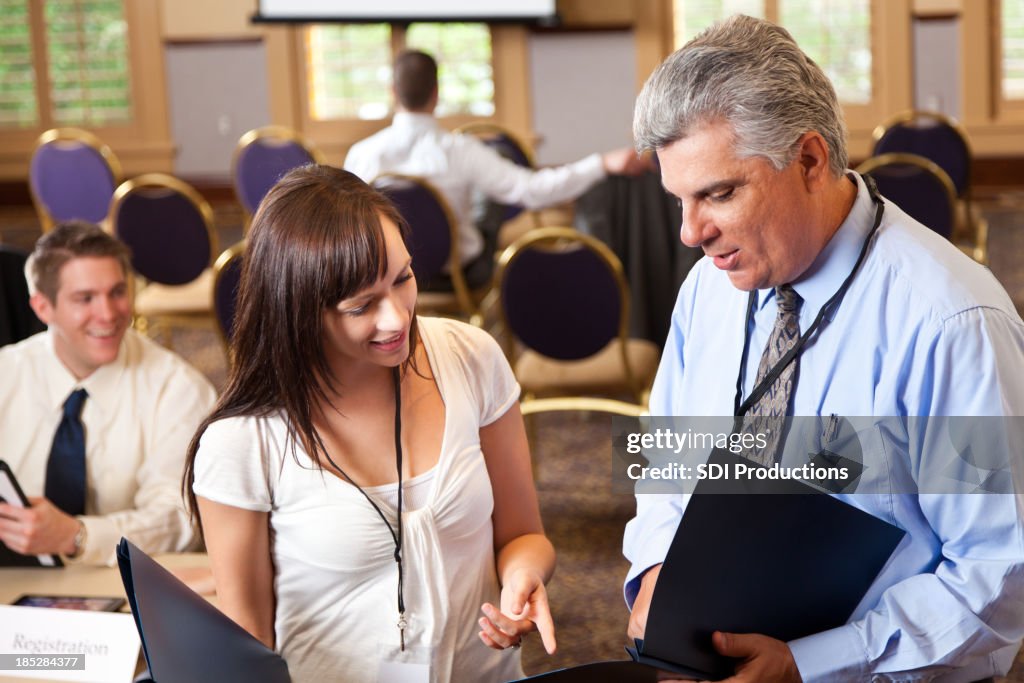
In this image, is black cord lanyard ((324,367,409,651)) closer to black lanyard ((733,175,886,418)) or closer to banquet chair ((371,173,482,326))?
black lanyard ((733,175,886,418))

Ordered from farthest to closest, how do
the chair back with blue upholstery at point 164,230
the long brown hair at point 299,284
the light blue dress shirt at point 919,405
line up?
the chair back with blue upholstery at point 164,230 → the long brown hair at point 299,284 → the light blue dress shirt at point 919,405

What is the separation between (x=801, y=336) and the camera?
1562mm

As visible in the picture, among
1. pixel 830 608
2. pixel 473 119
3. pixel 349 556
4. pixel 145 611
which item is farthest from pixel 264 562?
pixel 473 119

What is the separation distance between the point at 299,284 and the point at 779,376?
2.15 feet

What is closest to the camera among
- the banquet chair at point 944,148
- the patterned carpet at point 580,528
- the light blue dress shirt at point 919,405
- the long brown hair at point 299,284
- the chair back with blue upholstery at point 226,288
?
the light blue dress shirt at point 919,405

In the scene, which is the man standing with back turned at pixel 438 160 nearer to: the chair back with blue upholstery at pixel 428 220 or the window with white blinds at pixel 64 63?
the chair back with blue upholstery at pixel 428 220

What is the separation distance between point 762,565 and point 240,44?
927 centimetres

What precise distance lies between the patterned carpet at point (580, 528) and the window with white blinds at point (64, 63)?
441cm

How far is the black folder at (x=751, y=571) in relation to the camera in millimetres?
1407

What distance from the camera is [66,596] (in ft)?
7.23

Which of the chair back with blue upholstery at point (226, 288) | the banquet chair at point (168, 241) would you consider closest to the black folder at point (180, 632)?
the chair back with blue upholstery at point (226, 288)

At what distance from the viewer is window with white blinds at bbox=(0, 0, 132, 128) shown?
10023mm

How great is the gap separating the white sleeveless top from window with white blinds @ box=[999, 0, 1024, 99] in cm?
861

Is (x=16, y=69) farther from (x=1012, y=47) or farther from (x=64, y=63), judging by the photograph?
(x=1012, y=47)
